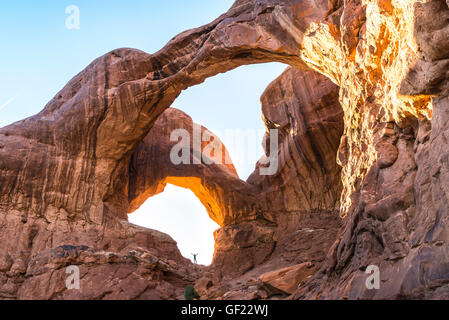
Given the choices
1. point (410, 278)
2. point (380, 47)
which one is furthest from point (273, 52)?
point (410, 278)

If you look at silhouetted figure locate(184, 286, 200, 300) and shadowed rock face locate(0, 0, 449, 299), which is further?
silhouetted figure locate(184, 286, 200, 300)

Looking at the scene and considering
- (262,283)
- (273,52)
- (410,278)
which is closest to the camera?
(410,278)

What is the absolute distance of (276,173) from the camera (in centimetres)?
2261

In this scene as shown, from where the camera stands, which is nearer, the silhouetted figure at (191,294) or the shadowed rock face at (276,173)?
the shadowed rock face at (276,173)

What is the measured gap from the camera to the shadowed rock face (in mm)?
7156

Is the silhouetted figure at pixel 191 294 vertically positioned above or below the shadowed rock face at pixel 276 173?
below

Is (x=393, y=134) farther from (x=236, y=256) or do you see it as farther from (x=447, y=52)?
(x=236, y=256)

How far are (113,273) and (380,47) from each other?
1033 centimetres

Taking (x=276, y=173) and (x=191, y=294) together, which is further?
(x=276, y=173)

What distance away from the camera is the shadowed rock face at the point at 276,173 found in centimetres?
716

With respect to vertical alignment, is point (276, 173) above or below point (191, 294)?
above

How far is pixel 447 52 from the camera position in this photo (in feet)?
21.4

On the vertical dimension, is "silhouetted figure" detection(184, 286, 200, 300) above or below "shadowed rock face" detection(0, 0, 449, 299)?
below
